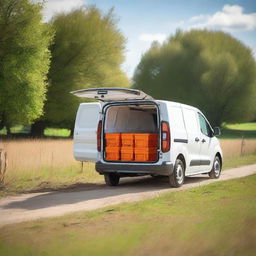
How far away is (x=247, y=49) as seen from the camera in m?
56.4

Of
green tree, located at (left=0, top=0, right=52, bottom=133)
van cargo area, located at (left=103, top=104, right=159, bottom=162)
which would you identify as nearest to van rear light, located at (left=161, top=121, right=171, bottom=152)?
van cargo area, located at (left=103, top=104, right=159, bottom=162)

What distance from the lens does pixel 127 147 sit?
1248cm

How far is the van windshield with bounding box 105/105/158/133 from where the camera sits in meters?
13.0

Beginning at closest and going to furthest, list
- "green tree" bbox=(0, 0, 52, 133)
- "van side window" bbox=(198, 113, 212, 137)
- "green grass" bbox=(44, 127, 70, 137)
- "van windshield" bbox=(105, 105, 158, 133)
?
Answer: "van windshield" bbox=(105, 105, 158, 133) → "van side window" bbox=(198, 113, 212, 137) → "green tree" bbox=(0, 0, 52, 133) → "green grass" bbox=(44, 127, 70, 137)

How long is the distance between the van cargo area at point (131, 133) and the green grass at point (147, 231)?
300cm

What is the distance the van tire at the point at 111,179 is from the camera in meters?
12.9

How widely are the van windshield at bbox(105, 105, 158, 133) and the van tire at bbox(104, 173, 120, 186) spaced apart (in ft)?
3.52

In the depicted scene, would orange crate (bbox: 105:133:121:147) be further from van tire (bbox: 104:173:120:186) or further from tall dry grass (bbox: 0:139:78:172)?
tall dry grass (bbox: 0:139:78:172)

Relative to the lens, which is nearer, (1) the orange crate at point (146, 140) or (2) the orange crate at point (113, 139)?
(1) the orange crate at point (146, 140)

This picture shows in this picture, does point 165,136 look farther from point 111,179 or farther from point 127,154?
point 111,179

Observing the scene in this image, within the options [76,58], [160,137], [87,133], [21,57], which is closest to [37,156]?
[87,133]

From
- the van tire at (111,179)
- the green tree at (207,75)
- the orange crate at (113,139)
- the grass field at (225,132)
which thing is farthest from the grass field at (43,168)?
the green tree at (207,75)

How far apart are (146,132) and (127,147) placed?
3.15ft

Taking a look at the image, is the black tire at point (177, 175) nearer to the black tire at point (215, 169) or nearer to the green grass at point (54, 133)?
the black tire at point (215, 169)
